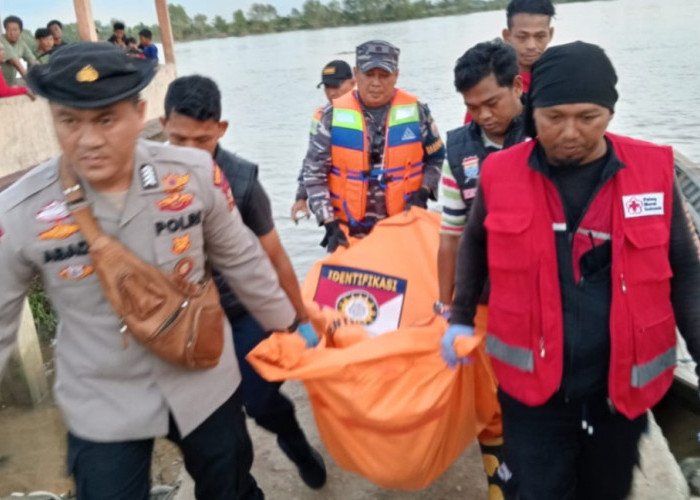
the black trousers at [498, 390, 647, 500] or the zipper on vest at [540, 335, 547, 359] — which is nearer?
the zipper on vest at [540, 335, 547, 359]

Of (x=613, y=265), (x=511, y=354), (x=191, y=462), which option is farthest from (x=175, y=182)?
(x=613, y=265)

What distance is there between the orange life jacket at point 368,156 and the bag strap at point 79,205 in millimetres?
2030

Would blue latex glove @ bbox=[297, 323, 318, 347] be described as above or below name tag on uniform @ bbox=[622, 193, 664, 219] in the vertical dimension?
below

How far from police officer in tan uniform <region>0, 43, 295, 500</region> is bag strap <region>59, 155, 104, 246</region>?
0.02m

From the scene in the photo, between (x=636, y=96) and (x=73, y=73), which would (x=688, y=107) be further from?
(x=73, y=73)

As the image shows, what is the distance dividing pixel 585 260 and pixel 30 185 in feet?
4.65

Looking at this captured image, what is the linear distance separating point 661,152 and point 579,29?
3867 centimetres

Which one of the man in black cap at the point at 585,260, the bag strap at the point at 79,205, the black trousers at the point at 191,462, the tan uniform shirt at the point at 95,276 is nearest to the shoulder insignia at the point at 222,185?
the tan uniform shirt at the point at 95,276

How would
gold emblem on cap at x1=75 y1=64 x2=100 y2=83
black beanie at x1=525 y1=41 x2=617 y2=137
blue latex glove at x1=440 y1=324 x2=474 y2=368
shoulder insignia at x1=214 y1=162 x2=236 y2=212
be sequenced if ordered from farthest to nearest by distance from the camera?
blue latex glove at x1=440 y1=324 x2=474 y2=368 → shoulder insignia at x1=214 y1=162 x2=236 y2=212 → black beanie at x1=525 y1=41 x2=617 y2=137 → gold emblem on cap at x1=75 y1=64 x2=100 y2=83

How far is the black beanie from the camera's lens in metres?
1.87

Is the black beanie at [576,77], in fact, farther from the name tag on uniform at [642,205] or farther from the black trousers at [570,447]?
the black trousers at [570,447]

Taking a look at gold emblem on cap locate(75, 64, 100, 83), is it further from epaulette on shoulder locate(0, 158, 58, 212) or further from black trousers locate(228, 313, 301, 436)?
black trousers locate(228, 313, 301, 436)

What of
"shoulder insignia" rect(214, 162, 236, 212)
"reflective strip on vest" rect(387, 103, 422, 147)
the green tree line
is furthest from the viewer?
the green tree line

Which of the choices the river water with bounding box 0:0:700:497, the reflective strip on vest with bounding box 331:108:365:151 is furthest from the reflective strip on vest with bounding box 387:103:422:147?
the river water with bounding box 0:0:700:497
